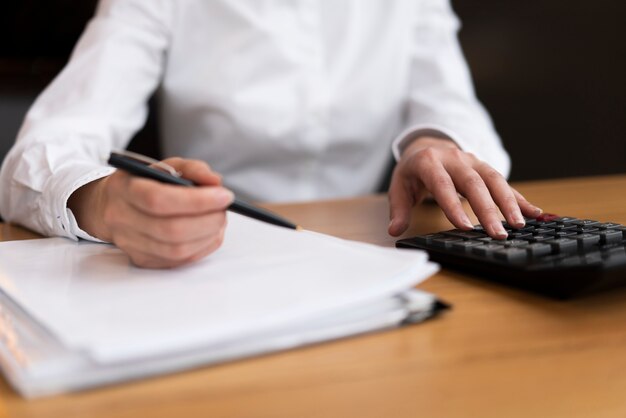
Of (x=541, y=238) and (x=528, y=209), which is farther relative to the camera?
(x=528, y=209)

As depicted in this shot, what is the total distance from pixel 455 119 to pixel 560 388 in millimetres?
753

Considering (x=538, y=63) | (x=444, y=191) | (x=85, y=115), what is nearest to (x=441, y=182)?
(x=444, y=191)

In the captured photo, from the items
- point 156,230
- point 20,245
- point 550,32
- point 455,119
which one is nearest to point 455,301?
point 156,230

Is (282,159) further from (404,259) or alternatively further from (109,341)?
(109,341)

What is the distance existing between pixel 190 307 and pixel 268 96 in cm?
72

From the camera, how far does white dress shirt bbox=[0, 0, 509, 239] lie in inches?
36.1

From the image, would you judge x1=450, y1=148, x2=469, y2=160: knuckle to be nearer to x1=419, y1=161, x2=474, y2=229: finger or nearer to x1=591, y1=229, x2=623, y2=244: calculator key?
x1=419, y1=161, x2=474, y2=229: finger

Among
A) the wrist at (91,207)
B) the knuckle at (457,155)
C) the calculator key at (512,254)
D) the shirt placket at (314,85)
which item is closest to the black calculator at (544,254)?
the calculator key at (512,254)

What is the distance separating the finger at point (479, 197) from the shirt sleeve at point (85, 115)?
0.30 m

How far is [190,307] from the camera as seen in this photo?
13.0 inches

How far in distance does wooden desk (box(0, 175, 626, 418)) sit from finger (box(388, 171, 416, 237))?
0.21 meters

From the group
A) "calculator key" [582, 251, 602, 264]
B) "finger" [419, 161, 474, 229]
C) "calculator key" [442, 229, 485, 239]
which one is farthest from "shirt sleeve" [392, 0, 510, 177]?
"calculator key" [582, 251, 602, 264]

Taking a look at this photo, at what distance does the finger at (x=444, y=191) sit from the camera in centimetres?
54

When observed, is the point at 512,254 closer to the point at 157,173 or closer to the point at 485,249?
the point at 485,249
